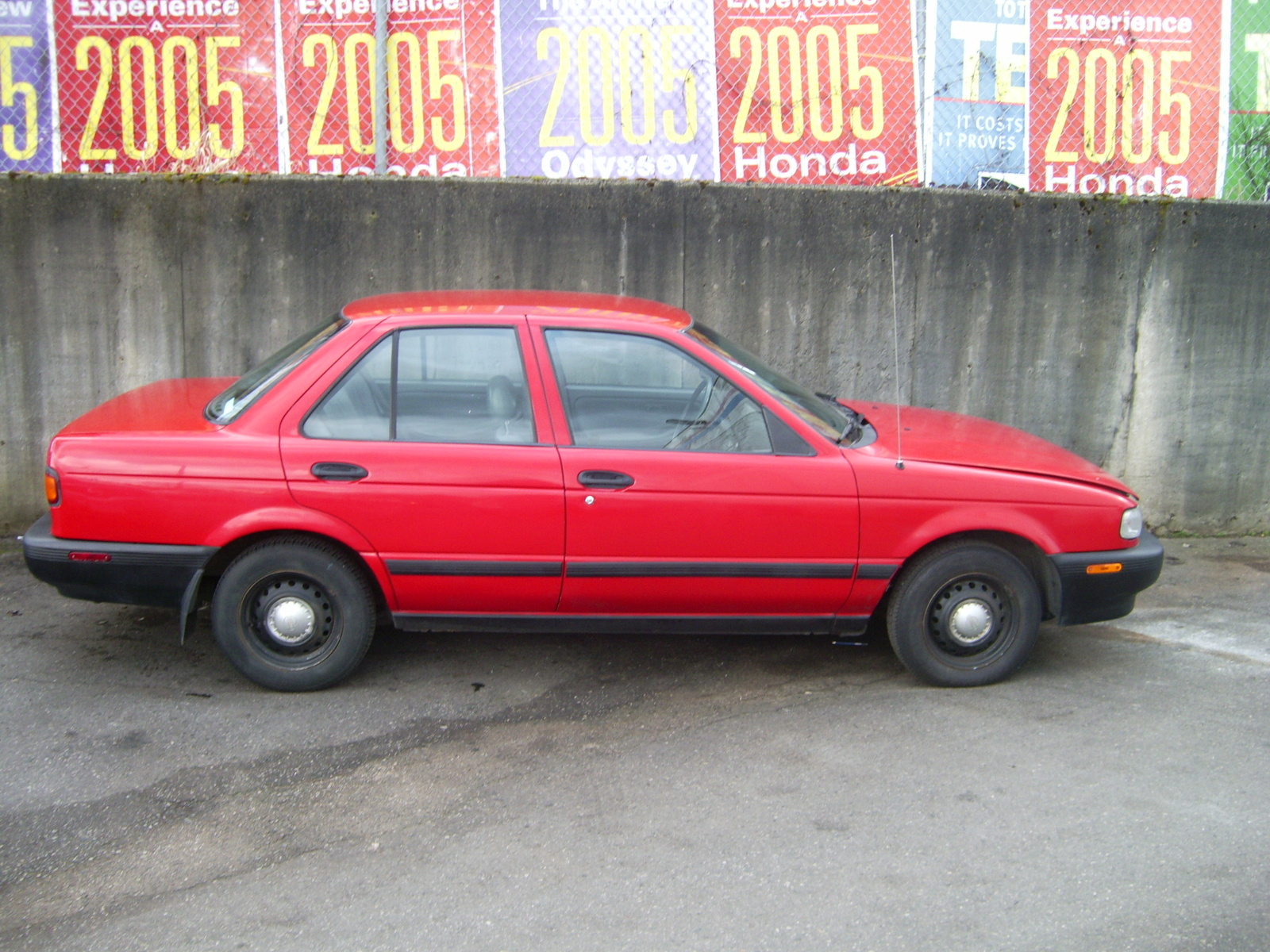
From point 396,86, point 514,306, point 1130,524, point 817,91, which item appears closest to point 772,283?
point 817,91

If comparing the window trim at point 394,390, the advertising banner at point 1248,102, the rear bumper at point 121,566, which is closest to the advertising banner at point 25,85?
the rear bumper at point 121,566

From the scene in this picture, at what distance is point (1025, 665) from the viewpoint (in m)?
5.16

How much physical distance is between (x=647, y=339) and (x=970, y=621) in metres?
1.76

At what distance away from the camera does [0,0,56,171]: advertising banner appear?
7.38m

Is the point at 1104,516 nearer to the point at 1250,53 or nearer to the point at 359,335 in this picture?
the point at 359,335

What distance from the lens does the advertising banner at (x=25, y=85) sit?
7.38 meters

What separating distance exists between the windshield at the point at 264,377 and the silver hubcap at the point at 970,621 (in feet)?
9.11

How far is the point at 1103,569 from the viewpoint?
4.75 meters

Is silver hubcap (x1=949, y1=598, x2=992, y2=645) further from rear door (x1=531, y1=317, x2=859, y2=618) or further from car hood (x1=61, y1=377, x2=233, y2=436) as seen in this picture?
car hood (x1=61, y1=377, x2=233, y2=436)

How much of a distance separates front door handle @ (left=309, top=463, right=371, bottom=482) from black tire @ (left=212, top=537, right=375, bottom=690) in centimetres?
29

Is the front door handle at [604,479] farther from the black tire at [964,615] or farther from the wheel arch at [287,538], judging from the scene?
the black tire at [964,615]

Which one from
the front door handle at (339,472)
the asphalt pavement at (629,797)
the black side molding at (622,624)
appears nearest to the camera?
the asphalt pavement at (629,797)

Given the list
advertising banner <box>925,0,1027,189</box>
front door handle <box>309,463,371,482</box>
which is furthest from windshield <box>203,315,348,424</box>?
advertising banner <box>925,0,1027,189</box>

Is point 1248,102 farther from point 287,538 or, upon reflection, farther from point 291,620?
point 291,620
